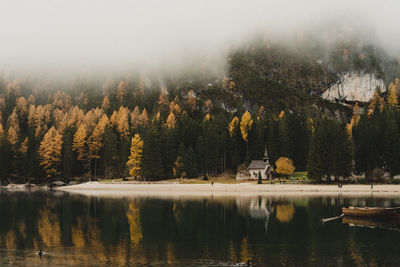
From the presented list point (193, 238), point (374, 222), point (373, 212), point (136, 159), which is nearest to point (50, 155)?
point (136, 159)

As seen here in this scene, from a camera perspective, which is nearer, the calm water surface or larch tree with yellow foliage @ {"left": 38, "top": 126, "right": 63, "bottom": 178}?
the calm water surface

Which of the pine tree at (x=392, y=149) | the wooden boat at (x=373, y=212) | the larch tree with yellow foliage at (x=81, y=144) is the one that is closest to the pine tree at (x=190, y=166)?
the larch tree with yellow foliage at (x=81, y=144)

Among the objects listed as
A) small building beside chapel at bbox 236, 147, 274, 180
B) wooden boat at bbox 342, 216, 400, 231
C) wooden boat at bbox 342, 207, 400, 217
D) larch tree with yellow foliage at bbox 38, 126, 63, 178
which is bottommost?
wooden boat at bbox 342, 216, 400, 231

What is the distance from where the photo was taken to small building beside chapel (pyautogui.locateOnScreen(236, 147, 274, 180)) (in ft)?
332

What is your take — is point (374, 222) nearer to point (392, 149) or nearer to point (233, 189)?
point (233, 189)

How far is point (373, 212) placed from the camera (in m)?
42.0

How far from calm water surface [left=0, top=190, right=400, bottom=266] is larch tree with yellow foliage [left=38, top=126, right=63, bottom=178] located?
69.1 meters

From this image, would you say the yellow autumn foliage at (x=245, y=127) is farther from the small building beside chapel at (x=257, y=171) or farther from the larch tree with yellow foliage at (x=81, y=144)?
the larch tree with yellow foliage at (x=81, y=144)

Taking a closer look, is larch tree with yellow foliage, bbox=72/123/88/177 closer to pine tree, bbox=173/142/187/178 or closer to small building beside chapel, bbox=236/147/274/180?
pine tree, bbox=173/142/187/178

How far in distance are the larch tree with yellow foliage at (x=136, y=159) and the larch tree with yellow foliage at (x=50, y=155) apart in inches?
959

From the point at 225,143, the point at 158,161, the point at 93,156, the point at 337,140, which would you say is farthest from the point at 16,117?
the point at 337,140

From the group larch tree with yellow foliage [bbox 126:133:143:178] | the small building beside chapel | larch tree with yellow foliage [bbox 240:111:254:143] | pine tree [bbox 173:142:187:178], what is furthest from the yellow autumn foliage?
larch tree with yellow foliage [bbox 126:133:143:178]

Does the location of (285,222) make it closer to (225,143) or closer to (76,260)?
(76,260)

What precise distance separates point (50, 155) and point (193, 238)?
321 feet
